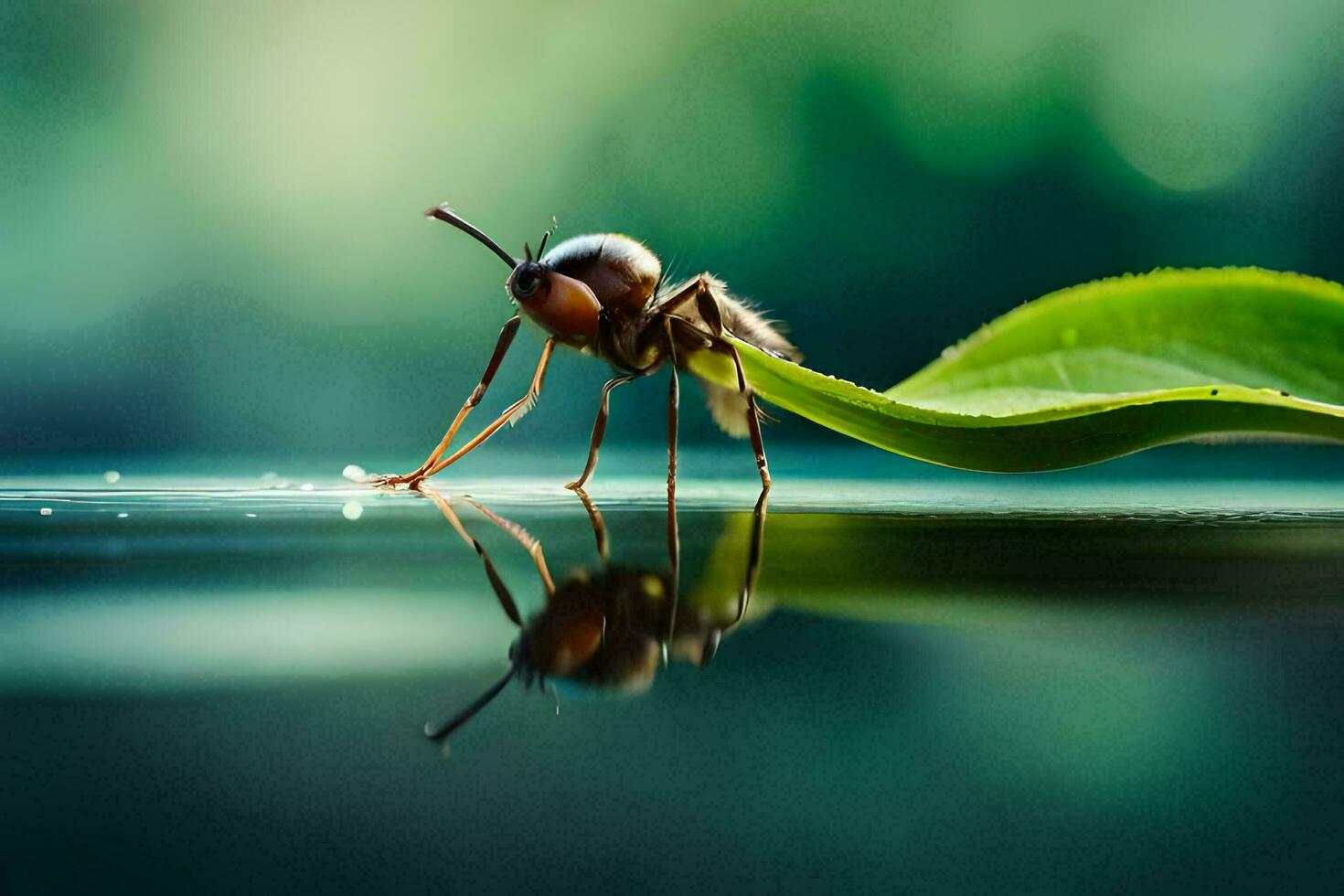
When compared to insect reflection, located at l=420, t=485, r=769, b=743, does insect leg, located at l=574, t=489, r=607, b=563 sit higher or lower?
lower

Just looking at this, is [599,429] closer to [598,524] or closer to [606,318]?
[606,318]

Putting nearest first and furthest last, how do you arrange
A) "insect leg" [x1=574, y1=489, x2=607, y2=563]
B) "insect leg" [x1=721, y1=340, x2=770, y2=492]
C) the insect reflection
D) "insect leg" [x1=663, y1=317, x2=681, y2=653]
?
the insect reflection, "insect leg" [x1=663, y1=317, x2=681, y2=653], "insect leg" [x1=574, y1=489, x2=607, y2=563], "insect leg" [x1=721, y1=340, x2=770, y2=492]

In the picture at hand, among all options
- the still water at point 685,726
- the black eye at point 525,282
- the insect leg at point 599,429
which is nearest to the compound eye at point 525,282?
the black eye at point 525,282

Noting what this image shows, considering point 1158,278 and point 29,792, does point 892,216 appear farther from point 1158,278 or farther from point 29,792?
point 29,792

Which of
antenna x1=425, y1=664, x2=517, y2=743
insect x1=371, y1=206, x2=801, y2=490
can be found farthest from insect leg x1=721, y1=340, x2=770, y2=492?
antenna x1=425, y1=664, x2=517, y2=743

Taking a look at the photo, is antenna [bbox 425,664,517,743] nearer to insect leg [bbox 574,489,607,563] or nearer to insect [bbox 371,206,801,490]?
insect leg [bbox 574,489,607,563]

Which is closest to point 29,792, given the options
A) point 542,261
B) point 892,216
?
point 542,261
